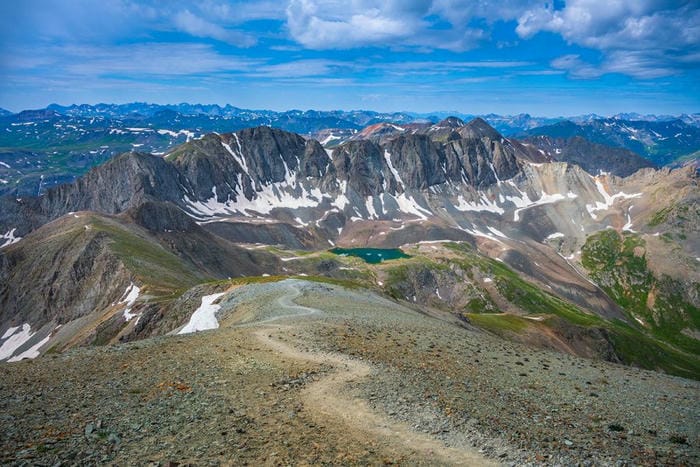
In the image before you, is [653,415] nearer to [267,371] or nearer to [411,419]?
[411,419]

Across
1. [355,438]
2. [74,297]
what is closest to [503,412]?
[355,438]

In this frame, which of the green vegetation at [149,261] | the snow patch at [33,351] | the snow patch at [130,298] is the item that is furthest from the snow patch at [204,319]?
the snow patch at [33,351]

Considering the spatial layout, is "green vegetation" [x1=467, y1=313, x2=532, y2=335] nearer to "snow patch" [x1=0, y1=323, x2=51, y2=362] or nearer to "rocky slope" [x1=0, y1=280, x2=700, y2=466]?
"rocky slope" [x1=0, y1=280, x2=700, y2=466]

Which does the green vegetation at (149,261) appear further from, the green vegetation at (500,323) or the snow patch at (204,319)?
the green vegetation at (500,323)

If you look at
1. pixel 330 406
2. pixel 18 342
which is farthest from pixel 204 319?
pixel 18 342

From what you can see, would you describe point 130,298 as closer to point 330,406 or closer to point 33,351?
point 33,351

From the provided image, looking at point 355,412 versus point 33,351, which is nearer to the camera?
point 355,412

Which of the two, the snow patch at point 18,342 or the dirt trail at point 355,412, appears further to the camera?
the snow patch at point 18,342

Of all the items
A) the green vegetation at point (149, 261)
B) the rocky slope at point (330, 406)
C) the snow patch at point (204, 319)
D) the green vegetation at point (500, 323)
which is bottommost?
the green vegetation at point (500, 323)
